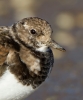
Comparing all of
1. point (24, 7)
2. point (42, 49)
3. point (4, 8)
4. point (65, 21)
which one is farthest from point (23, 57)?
point (24, 7)

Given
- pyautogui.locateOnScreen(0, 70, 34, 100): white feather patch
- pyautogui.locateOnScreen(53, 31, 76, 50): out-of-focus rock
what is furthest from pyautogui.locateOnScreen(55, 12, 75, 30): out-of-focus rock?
pyautogui.locateOnScreen(0, 70, 34, 100): white feather patch

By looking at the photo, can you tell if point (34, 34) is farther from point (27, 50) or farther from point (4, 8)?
point (4, 8)

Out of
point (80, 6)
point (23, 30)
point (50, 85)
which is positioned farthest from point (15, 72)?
point (80, 6)

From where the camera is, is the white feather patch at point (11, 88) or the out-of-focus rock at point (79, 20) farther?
the out-of-focus rock at point (79, 20)

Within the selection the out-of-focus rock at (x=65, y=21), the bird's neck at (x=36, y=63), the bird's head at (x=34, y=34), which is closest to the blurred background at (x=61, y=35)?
the out-of-focus rock at (x=65, y=21)

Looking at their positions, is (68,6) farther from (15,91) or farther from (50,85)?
(15,91)

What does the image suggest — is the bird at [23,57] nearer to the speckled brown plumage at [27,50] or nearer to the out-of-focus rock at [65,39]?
the speckled brown plumage at [27,50]
